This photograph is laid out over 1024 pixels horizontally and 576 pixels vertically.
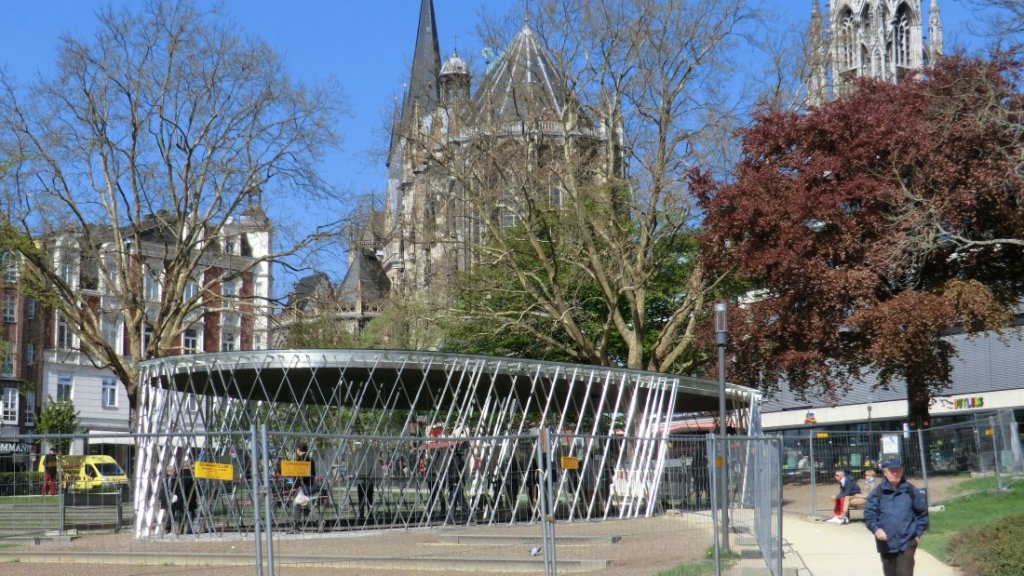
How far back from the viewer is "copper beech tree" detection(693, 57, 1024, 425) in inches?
1123

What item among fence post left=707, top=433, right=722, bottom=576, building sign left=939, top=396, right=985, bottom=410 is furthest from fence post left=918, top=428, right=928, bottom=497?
building sign left=939, top=396, right=985, bottom=410

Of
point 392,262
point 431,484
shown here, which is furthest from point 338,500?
point 392,262

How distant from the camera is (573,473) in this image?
52.9ft

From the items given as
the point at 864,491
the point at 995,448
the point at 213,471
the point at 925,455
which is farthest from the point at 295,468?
the point at 995,448

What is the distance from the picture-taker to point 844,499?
75.9 ft

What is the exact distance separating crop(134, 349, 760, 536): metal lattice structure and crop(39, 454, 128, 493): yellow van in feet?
0.88

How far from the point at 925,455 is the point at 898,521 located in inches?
549

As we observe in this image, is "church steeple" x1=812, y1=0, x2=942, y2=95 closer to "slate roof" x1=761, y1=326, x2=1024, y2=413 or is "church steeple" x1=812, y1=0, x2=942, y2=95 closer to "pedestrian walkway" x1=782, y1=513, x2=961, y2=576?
"slate roof" x1=761, y1=326, x2=1024, y2=413

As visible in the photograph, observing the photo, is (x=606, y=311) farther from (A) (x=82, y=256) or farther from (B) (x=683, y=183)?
(A) (x=82, y=256)

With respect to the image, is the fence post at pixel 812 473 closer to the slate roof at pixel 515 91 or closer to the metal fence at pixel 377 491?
the metal fence at pixel 377 491

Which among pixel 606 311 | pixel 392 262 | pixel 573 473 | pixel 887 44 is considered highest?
pixel 887 44

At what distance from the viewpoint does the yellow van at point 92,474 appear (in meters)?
12.8

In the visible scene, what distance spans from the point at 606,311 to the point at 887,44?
8001 cm

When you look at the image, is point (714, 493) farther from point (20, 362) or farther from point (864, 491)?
point (20, 362)
